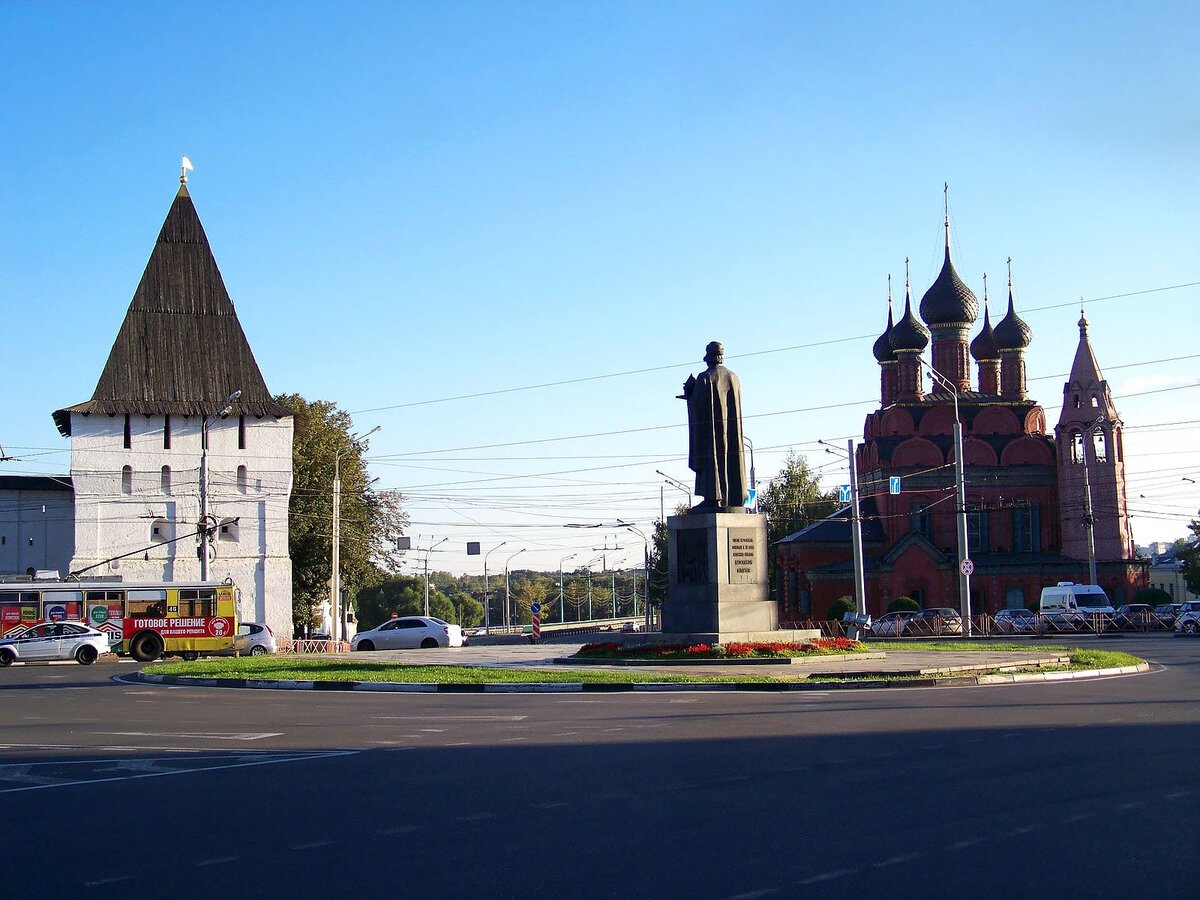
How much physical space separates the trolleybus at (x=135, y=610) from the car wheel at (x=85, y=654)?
2.82m

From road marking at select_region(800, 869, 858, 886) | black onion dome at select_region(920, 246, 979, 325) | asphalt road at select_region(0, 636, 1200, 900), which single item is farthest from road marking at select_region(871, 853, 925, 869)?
black onion dome at select_region(920, 246, 979, 325)

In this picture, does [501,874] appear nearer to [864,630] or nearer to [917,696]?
[917,696]

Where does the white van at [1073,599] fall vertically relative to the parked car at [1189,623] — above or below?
above

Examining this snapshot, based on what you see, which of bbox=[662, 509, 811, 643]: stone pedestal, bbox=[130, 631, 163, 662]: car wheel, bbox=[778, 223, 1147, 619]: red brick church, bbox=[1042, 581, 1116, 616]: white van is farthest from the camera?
bbox=[778, 223, 1147, 619]: red brick church

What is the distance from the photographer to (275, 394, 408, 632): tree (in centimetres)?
5894

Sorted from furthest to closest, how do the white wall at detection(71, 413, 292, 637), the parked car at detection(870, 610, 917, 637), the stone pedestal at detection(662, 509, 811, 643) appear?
the white wall at detection(71, 413, 292, 637) → the parked car at detection(870, 610, 917, 637) → the stone pedestal at detection(662, 509, 811, 643)

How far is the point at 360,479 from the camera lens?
62.3m

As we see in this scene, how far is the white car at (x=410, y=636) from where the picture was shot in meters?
39.5

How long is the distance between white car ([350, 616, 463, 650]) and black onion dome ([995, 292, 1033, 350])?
42.5 meters

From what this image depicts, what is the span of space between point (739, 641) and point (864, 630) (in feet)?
62.8

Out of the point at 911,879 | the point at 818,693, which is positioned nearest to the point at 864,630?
the point at 818,693

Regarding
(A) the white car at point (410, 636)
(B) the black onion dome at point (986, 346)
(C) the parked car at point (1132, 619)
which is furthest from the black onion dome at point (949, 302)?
(A) the white car at point (410, 636)

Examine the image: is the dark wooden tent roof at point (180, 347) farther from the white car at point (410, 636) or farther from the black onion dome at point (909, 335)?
the black onion dome at point (909, 335)

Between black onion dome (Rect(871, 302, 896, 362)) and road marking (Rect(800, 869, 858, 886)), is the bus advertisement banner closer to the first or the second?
road marking (Rect(800, 869, 858, 886))
